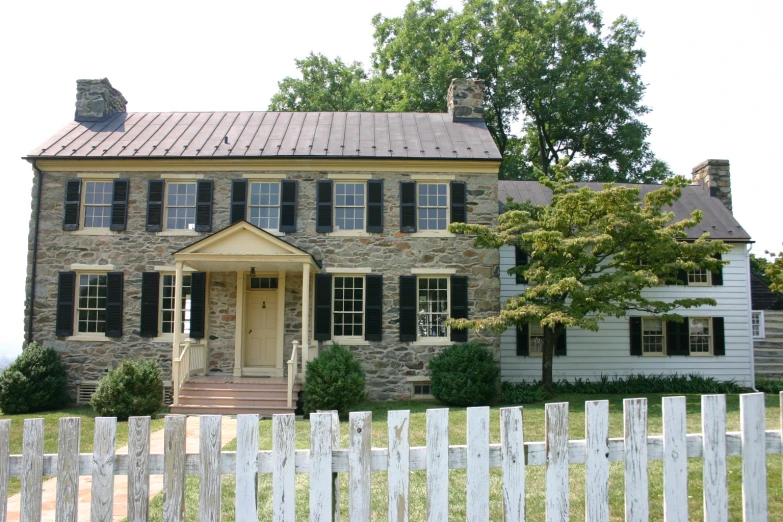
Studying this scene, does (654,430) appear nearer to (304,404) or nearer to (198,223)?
(304,404)

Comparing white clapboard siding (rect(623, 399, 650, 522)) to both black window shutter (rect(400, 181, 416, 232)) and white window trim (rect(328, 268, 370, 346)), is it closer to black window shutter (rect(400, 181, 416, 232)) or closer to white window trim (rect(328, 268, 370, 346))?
white window trim (rect(328, 268, 370, 346))

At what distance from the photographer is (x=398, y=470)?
2980mm

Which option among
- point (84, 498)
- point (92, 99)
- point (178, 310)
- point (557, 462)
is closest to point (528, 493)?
point (557, 462)

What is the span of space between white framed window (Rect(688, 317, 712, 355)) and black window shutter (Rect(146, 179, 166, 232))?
14050 millimetres

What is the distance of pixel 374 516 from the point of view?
5.23 meters

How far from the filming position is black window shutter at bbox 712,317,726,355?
16719mm

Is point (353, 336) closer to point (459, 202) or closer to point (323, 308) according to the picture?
point (323, 308)

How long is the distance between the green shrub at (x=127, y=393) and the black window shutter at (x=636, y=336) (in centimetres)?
1189

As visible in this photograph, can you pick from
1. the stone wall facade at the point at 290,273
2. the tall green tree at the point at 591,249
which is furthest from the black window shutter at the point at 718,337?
the stone wall facade at the point at 290,273

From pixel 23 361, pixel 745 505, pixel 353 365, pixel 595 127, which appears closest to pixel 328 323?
pixel 353 365

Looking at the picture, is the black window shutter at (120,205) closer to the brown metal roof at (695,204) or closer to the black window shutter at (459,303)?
the black window shutter at (459,303)

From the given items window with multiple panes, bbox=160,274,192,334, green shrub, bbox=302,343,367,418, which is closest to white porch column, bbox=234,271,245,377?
window with multiple panes, bbox=160,274,192,334

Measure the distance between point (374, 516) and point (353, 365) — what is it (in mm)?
7625

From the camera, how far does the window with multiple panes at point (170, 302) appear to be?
14.8m
